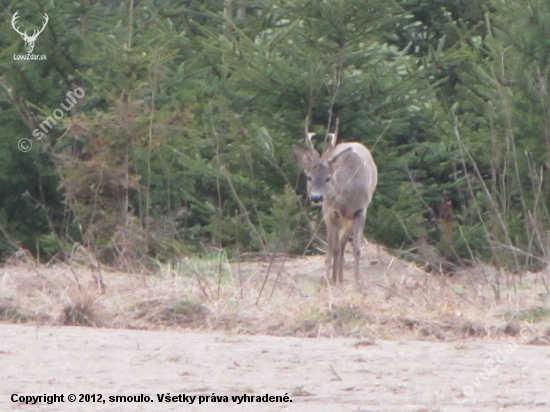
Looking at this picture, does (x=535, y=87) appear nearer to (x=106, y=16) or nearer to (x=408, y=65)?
(x=408, y=65)

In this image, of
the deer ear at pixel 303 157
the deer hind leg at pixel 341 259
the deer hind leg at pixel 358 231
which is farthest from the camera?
the deer ear at pixel 303 157

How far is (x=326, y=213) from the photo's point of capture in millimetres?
12094

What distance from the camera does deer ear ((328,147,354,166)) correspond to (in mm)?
12250

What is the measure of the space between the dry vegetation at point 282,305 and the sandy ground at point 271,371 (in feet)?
1.24

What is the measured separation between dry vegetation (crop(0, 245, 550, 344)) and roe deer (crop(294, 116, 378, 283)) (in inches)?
72.0

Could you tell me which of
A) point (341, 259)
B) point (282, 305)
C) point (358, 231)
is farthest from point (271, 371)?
point (358, 231)

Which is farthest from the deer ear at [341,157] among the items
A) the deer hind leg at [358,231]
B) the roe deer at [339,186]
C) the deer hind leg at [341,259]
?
the deer hind leg at [341,259]

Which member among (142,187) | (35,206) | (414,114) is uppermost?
(414,114)

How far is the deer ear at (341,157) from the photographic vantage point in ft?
40.2

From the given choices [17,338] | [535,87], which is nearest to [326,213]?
[535,87]

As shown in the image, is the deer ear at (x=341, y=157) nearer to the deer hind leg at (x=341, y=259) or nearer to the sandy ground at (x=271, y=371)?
the deer hind leg at (x=341, y=259)

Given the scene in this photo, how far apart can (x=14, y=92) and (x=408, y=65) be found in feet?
18.3

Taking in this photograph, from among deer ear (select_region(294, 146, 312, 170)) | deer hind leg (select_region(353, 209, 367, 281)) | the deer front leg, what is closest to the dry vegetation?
the deer front leg

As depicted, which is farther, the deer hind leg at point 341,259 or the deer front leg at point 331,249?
the deer front leg at point 331,249
